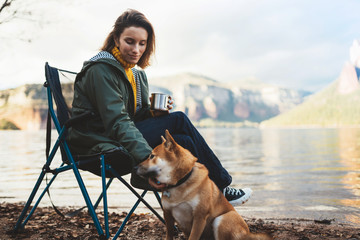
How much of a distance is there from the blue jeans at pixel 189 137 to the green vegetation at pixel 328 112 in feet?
534

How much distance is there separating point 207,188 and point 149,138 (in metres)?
0.90

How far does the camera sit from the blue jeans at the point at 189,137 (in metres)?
3.30

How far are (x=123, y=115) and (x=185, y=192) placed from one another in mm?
948

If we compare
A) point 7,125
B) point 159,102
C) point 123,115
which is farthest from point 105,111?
point 7,125

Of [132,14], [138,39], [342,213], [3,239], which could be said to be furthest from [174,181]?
[342,213]

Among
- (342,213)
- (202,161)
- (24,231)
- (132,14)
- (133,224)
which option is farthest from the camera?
(342,213)

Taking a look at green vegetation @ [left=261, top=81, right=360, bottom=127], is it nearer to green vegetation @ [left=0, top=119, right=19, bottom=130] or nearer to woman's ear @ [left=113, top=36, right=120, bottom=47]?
green vegetation @ [left=0, top=119, right=19, bottom=130]

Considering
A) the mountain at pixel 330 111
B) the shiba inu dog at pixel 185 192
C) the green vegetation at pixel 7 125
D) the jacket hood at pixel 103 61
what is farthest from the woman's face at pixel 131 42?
the mountain at pixel 330 111

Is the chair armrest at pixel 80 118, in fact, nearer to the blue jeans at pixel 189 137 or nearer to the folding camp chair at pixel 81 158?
the folding camp chair at pixel 81 158

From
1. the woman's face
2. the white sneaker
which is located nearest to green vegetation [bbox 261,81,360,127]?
the white sneaker

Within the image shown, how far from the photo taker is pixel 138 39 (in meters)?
3.54

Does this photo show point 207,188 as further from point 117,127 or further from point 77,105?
point 77,105

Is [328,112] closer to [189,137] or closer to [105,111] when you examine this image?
[189,137]

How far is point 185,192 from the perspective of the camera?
8.99 feet
